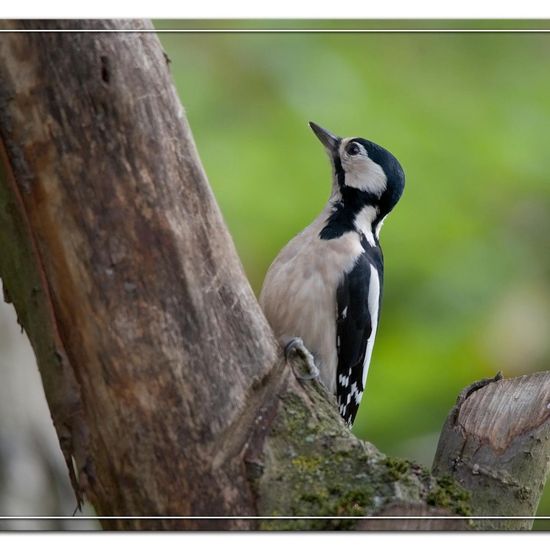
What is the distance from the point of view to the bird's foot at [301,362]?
1900mm

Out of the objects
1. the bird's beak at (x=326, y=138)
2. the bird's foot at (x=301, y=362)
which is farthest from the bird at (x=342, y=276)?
the bird's foot at (x=301, y=362)

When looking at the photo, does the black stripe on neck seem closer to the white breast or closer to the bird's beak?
the white breast

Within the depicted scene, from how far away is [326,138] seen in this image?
2.53 meters

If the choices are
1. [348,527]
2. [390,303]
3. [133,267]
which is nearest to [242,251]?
[390,303]

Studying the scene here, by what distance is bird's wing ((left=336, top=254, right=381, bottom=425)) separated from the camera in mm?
2455

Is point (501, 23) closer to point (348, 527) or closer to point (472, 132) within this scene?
point (472, 132)

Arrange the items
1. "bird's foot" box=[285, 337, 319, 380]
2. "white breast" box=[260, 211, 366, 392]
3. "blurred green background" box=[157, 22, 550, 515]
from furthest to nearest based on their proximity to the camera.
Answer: "white breast" box=[260, 211, 366, 392] → "blurred green background" box=[157, 22, 550, 515] → "bird's foot" box=[285, 337, 319, 380]

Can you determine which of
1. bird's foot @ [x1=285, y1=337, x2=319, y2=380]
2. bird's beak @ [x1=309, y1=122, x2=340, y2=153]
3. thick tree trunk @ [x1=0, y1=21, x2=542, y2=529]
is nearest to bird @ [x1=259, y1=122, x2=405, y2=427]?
bird's beak @ [x1=309, y1=122, x2=340, y2=153]

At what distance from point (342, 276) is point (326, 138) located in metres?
0.43

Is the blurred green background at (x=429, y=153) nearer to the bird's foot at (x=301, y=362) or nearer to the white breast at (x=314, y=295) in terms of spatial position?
the white breast at (x=314, y=295)

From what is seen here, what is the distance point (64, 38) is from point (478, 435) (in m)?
1.29

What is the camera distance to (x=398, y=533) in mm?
1746

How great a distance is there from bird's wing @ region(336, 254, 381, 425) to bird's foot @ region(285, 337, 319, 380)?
1.73ft

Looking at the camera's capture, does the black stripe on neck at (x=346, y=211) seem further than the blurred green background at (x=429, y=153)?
Yes
